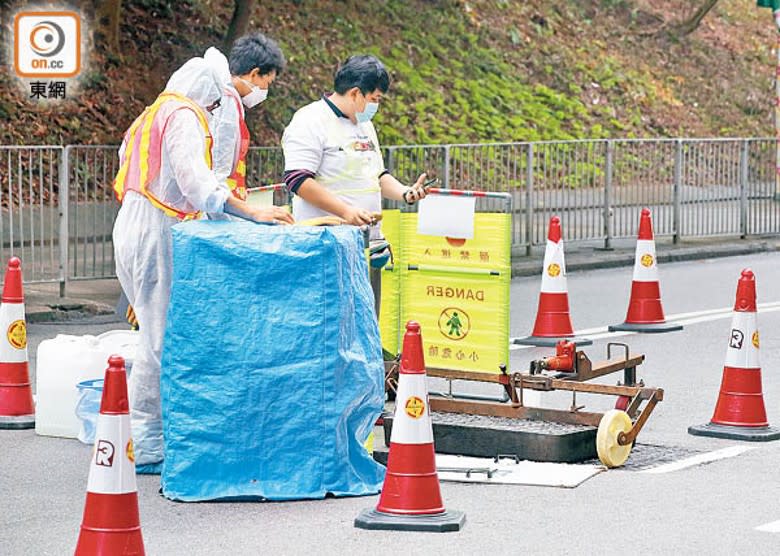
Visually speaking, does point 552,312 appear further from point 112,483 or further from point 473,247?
point 112,483

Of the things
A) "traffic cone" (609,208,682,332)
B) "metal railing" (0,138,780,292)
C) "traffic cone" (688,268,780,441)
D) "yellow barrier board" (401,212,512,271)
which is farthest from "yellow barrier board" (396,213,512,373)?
"metal railing" (0,138,780,292)

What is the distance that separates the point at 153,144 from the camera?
27.7 feet

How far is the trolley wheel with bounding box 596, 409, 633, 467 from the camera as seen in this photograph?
8.37 m

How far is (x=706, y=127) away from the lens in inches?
1307

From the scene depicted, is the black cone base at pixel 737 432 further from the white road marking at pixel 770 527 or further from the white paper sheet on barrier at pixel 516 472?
the white road marking at pixel 770 527

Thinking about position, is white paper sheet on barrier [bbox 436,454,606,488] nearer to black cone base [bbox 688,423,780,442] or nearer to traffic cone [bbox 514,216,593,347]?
black cone base [bbox 688,423,780,442]

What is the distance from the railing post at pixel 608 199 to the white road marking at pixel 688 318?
4363 mm

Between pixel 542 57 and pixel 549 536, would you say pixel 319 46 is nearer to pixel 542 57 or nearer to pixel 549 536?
pixel 542 57

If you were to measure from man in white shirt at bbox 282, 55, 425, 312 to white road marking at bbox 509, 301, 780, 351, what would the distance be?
3565 mm

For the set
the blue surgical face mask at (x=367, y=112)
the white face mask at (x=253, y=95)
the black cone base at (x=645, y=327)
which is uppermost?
the white face mask at (x=253, y=95)

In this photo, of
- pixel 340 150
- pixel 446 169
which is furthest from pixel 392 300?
pixel 446 169

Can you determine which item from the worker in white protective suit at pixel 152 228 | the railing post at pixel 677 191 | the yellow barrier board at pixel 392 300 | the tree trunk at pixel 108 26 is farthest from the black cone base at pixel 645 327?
the tree trunk at pixel 108 26

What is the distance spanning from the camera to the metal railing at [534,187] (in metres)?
15.6

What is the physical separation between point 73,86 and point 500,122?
7861 mm
